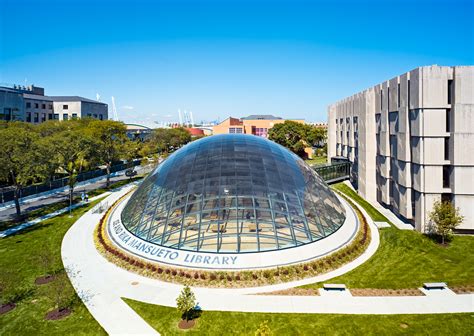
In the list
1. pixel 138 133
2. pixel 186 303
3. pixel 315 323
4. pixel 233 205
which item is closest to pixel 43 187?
pixel 233 205

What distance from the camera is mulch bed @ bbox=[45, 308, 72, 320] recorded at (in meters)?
16.2

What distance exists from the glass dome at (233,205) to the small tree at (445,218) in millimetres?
7578

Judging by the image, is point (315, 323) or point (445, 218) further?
point (445, 218)

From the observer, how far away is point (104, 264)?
72.0 feet

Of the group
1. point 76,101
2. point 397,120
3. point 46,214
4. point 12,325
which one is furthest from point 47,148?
point 76,101

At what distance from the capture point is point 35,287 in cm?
1938

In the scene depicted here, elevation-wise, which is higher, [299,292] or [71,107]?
[71,107]

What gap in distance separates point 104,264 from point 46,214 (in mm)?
19180

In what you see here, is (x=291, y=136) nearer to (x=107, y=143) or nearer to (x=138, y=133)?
(x=107, y=143)

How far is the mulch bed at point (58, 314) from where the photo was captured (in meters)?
16.2

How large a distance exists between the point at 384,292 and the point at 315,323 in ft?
17.5

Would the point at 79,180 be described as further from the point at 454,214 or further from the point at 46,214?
the point at 454,214

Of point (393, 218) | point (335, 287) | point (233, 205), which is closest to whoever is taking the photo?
point (335, 287)

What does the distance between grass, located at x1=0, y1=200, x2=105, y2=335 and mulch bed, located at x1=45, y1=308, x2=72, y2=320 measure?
24 centimetres
